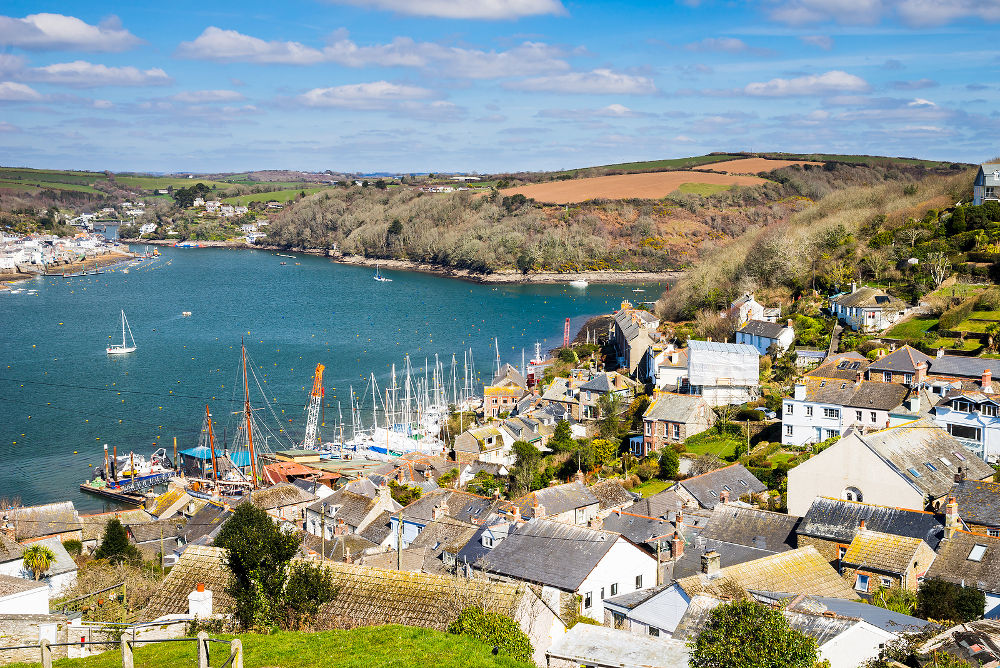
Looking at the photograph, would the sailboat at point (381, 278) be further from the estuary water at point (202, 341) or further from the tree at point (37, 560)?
the tree at point (37, 560)

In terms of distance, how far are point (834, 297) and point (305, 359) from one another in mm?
28128

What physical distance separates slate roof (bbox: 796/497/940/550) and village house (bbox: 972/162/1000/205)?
29909 mm

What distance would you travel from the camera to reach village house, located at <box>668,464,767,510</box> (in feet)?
70.1

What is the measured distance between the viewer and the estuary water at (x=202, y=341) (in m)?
36.9

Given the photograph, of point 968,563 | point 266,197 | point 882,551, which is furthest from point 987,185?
point 266,197

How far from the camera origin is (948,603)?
42.8 feet

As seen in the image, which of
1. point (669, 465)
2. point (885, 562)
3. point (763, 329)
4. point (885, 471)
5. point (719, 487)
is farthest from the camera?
point (763, 329)

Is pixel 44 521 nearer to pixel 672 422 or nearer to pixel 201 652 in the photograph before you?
pixel 672 422

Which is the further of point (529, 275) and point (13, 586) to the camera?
point (529, 275)

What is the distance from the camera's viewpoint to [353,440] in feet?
119

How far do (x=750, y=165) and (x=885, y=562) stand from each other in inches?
5108

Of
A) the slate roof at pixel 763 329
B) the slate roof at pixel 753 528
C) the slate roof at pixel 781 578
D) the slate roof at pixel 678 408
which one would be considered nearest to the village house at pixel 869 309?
the slate roof at pixel 763 329

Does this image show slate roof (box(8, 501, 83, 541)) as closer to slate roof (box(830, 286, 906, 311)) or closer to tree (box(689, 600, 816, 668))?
tree (box(689, 600, 816, 668))

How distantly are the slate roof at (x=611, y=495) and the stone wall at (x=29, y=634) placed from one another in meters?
14.5
